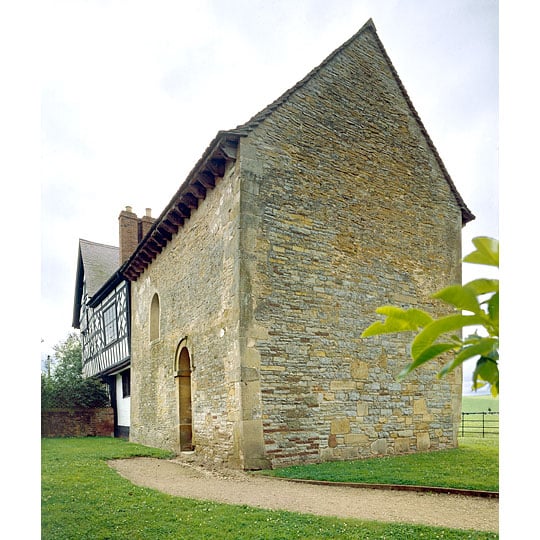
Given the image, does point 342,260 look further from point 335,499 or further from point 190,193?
point 335,499

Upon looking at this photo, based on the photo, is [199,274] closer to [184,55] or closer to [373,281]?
[373,281]

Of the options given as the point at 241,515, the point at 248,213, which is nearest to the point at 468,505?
the point at 241,515

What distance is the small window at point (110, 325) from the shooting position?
16.6m

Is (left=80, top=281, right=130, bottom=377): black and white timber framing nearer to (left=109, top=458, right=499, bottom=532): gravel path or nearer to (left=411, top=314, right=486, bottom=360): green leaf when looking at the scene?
(left=109, top=458, right=499, bottom=532): gravel path

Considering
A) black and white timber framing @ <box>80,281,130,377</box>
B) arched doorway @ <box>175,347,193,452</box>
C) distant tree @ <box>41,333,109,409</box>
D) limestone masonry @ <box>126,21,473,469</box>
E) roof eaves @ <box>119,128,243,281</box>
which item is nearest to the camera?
limestone masonry @ <box>126,21,473,469</box>

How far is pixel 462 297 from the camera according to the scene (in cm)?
91

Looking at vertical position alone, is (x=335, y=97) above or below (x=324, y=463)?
above

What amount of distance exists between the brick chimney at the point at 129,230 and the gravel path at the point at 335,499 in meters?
10.3

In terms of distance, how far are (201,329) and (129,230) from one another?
8.82m

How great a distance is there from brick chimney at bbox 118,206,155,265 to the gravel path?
10333 mm

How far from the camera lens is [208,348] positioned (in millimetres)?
8758

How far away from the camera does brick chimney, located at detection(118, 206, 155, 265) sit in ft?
54.9

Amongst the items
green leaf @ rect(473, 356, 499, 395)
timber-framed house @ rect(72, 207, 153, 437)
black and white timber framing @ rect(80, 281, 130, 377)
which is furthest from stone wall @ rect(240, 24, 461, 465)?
black and white timber framing @ rect(80, 281, 130, 377)
